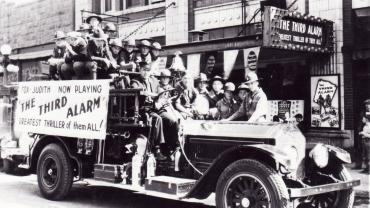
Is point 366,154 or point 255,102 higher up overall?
point 255,102

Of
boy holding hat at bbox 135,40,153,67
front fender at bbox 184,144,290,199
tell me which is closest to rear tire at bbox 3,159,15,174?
boy holding hat at bbox 135,40,153,67

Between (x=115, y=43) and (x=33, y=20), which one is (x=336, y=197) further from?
(x=33, y=20)

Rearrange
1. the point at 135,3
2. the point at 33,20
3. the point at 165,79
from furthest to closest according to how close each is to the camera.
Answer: the point at 33,20 → the point at 135,3 → the point at 165,79

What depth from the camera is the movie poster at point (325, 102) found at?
43.9ft

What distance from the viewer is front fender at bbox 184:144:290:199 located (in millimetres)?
5977

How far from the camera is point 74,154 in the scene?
8609 mm

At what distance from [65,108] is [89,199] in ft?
5.69

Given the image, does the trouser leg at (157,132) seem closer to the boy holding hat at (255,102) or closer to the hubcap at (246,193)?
the boy holding hat at (255,102)

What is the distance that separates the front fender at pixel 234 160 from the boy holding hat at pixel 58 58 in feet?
13.1

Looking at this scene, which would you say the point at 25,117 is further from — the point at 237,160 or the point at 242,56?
the point at 242,56

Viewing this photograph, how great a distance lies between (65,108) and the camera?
28.4 feet

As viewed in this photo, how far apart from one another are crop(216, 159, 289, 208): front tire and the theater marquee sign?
6.00 m

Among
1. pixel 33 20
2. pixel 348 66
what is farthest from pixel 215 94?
pixel 33 20

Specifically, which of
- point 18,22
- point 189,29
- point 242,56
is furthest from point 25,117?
point 18,22
